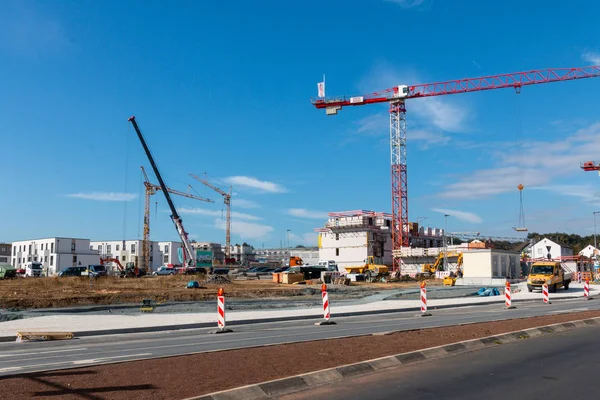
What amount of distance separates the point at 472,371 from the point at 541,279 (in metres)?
34.6

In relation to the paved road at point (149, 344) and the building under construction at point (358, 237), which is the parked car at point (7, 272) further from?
the paved road at point (149, 344)

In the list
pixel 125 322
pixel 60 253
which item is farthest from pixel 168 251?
pixel 125 322

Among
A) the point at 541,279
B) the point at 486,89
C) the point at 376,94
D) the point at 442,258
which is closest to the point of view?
the point at 541,279

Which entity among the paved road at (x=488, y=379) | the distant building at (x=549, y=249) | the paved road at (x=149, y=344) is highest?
the distant building at (x=549, y=249)

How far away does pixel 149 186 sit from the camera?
132375mm

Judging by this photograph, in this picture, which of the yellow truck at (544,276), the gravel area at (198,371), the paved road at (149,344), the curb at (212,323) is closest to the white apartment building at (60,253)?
the yellow truck at (544,276)

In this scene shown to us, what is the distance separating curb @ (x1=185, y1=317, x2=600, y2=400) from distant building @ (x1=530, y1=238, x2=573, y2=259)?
94.8 metres

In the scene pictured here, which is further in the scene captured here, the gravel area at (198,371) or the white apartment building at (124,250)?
the white apartment building at (124,250)

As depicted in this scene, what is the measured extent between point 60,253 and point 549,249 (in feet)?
328

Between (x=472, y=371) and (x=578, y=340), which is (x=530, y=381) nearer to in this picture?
(x=472, y=371)

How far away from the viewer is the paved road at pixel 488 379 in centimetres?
809

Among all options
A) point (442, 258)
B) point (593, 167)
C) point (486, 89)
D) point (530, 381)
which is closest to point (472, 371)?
point (530, 381)

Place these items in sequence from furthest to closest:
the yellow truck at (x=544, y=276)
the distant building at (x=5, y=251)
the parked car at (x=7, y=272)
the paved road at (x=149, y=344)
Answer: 1. the distant building at (x=5, y=251)
2. the parked car at (x=7, y=272)
3. the yellow truck at (x=544, y=276)
4. the paved road at (x=149, y=344)

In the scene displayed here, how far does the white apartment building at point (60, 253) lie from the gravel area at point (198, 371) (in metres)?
115
